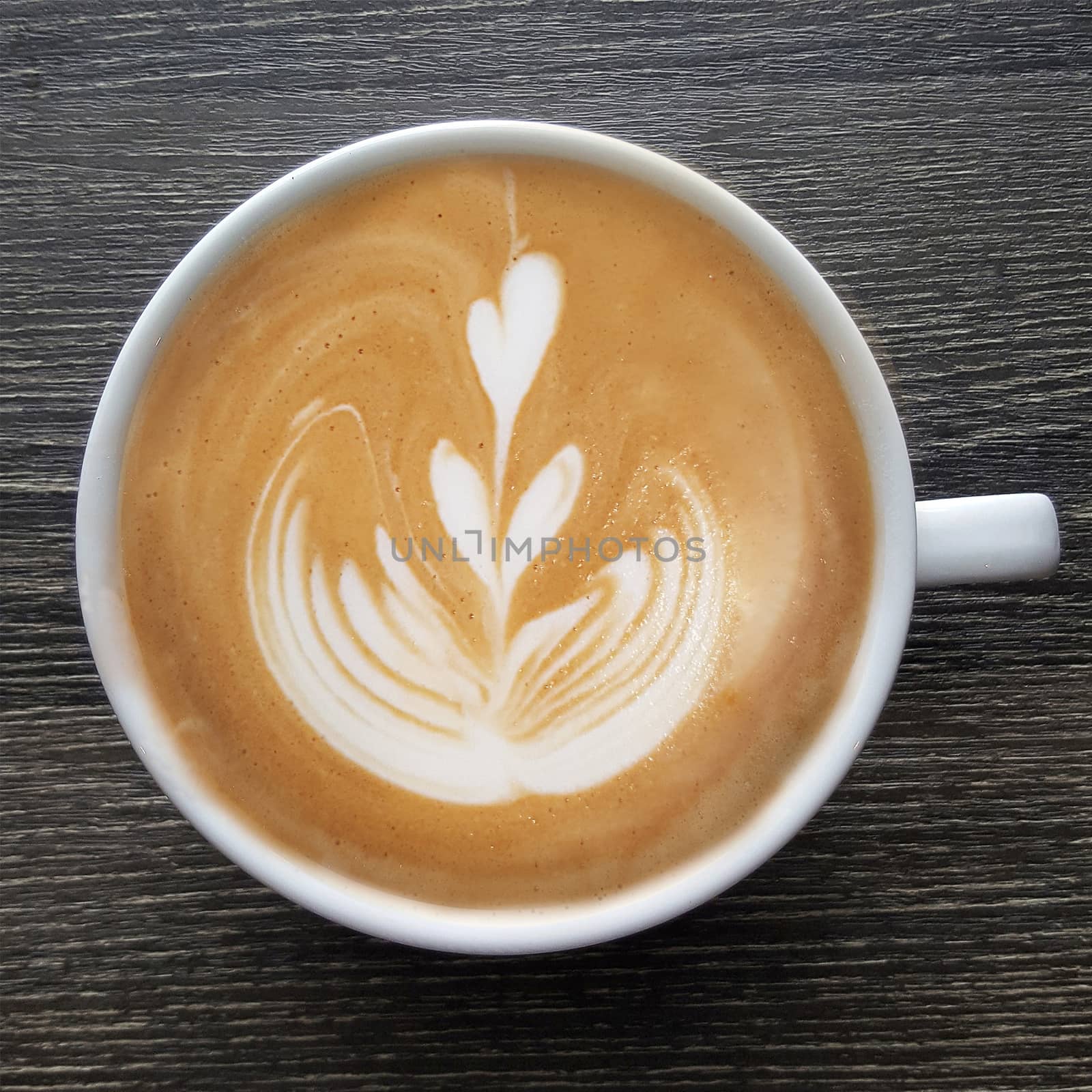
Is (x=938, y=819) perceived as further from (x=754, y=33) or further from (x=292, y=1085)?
(x=754, y=33)

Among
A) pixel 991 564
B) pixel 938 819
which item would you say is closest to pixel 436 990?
pixel 938 819

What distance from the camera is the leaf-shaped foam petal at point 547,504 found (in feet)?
2.67

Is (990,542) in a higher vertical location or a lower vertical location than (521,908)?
higher

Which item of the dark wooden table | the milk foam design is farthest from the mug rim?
the dark wooden table

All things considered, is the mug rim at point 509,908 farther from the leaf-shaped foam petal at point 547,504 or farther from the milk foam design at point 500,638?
the leaf-shaped foam petal at point 547,504

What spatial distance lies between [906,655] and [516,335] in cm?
58

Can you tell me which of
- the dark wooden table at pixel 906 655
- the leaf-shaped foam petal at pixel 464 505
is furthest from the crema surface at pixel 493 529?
the dark wooden table at pixel 906 655

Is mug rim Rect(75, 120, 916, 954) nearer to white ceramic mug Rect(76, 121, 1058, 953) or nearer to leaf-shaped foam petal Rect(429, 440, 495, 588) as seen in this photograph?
white ceramic mug Rect(76, 121, 1058, 953)

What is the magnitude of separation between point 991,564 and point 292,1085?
932 mm

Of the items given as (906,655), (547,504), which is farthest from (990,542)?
(547,504)

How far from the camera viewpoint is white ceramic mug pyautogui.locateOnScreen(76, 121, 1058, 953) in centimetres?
79

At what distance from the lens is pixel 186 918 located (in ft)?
3.30

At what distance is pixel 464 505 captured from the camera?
81cm

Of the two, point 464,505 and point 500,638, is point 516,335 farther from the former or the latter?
point 500,638
